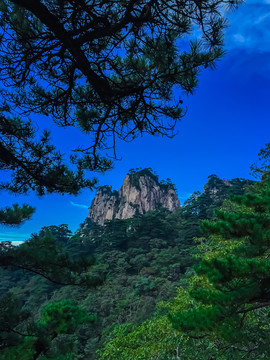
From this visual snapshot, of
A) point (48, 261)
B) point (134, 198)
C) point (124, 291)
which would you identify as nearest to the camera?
point (48, 261)

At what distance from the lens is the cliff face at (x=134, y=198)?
116 feet

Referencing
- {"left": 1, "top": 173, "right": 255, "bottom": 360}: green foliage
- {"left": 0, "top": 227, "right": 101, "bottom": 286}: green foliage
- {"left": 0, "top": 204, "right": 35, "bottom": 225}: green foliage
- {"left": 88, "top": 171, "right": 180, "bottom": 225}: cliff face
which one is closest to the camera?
{"left": 0, "top": 227, "right": 101, "bottom": 286}: green foliage

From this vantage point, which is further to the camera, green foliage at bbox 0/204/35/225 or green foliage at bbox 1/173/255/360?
green foliage at bbox 0/204/35/225

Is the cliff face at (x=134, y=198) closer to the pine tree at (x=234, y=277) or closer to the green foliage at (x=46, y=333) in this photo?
the green foliage at (x=46, y=333)

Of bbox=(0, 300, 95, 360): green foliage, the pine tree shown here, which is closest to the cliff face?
bbox=(0, 300, 95, 360): green foliage

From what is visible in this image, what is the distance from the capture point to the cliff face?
35281 mm

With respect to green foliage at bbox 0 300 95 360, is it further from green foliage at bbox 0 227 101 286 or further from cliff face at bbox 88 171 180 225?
cliff face at bbox 88 171 180 225

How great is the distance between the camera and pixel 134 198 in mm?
35688

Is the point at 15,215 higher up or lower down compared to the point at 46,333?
higher up

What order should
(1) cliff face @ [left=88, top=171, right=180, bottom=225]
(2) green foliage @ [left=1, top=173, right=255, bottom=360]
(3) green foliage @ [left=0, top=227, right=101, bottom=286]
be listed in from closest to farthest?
1. (3) green foliage @ [left=0, top=227, right=101, bottom=286]
2. (2) green foliage @ [left=1, top=173, right=255, bottom=360]
3. (1) cliff face @ [left=88, top=171, right=180, bottom=225]

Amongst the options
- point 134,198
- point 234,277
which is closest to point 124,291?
point 234,277

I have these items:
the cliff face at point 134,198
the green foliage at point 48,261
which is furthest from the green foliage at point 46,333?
the cliff face at point 134,198

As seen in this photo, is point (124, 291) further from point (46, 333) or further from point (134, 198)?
point (134, 198)

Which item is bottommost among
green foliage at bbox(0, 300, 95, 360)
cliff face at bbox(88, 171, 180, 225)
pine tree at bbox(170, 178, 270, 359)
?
green foliage at bbox(0, 300, 95, 360)
